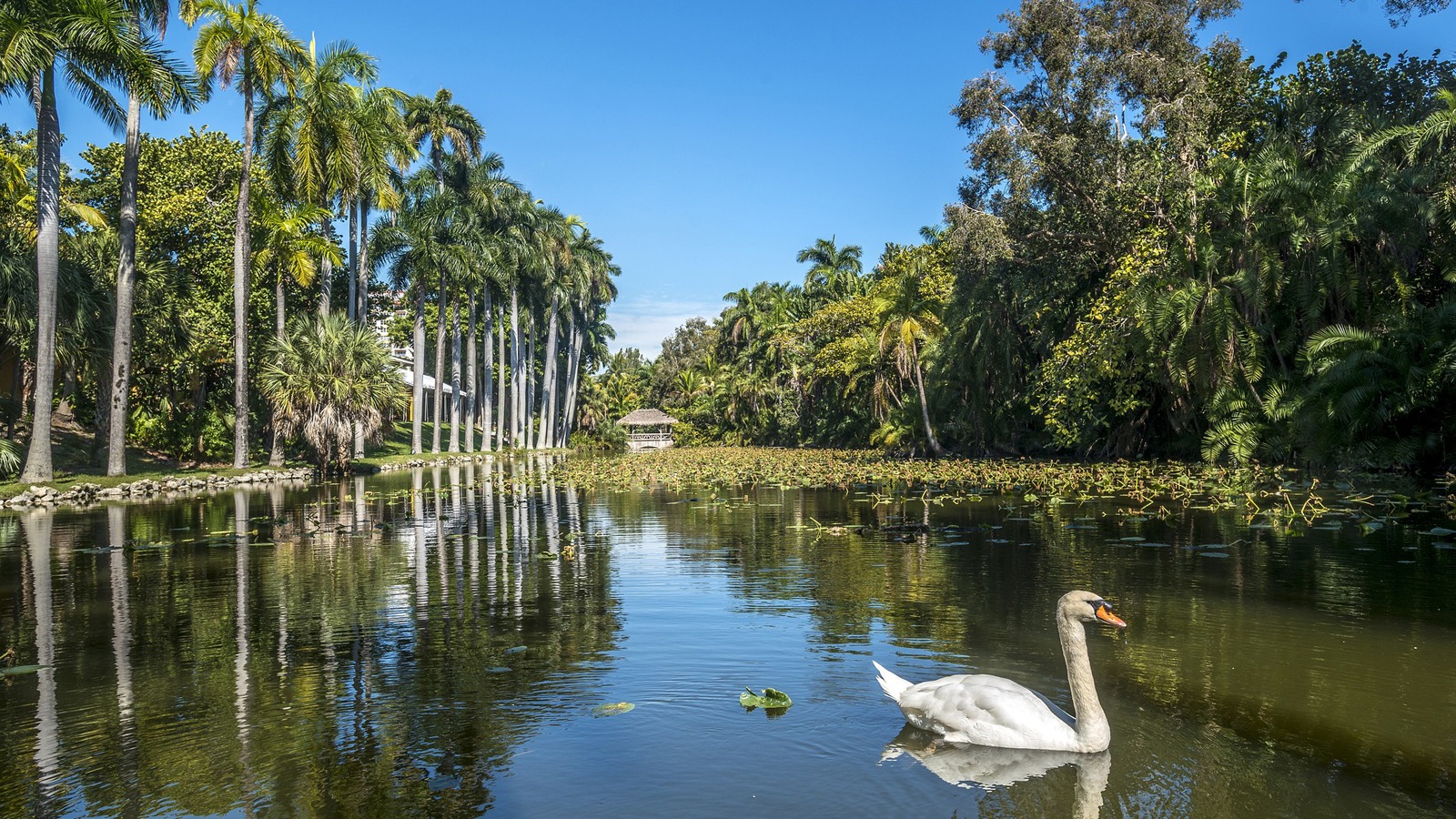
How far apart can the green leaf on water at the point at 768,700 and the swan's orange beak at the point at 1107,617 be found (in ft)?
6.36

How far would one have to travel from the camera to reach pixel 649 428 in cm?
9150

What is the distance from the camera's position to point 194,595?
10.0 meters

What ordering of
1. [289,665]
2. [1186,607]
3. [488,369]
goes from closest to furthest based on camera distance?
[289,665], [1186,607], [488,369]

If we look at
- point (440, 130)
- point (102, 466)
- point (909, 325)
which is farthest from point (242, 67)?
point (909, 325)

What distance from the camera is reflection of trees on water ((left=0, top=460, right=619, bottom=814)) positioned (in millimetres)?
4676

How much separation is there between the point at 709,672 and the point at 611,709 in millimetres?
1052

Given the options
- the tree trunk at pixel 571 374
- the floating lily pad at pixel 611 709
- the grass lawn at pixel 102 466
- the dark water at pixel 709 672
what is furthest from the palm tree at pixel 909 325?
the tree trunk at pixel 571 374

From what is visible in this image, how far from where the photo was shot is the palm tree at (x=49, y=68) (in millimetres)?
21859

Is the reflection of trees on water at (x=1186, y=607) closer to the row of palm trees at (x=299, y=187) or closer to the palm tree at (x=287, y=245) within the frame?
the row of palm trees at (x=299, y=187)

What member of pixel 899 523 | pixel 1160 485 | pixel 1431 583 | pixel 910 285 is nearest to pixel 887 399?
pixel 910 285

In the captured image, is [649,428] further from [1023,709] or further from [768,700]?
[1023,709]

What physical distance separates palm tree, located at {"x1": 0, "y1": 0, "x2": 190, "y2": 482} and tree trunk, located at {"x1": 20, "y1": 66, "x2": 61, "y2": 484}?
0.06 ft

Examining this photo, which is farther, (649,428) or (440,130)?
(649,428)

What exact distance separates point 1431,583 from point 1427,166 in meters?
12.4
